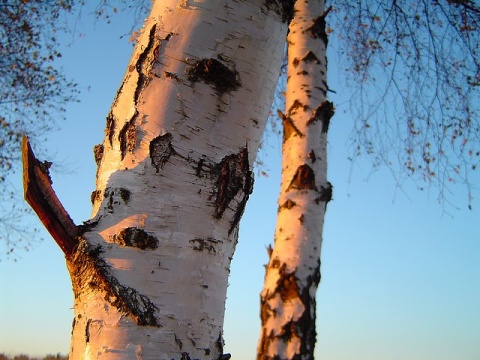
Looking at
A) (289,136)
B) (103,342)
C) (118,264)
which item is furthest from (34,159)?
(289,136)

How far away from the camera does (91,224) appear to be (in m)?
1.67

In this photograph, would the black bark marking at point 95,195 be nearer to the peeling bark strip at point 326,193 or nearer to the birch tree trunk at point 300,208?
the birch tree trunk at point 300,208

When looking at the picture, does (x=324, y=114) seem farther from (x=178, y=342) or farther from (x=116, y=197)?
(x=178, y=342)

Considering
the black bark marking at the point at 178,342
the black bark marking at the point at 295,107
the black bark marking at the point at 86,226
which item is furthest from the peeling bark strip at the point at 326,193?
the black bark marking at the point at 86,226

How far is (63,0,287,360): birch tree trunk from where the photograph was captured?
61.1 inches

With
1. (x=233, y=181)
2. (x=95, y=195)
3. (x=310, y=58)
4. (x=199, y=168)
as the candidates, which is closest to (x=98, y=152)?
(x=95, y=195)

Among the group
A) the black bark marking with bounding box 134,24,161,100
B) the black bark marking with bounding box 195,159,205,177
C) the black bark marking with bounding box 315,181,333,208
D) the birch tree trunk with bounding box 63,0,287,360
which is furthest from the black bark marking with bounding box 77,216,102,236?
the black bark marking with bounding box 315,181,333,208

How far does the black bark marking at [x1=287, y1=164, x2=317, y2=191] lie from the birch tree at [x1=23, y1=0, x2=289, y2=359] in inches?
8.5

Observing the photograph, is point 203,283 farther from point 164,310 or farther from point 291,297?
point 291,297

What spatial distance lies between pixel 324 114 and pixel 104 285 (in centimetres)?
105

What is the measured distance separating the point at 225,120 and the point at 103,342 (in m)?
0.92

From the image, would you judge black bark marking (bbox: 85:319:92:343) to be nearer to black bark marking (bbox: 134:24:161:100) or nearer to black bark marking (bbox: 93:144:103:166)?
black bark marking (bbox: 93:144:103:166)

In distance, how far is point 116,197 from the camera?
1688 mm

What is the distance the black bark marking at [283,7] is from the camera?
2.18 m
